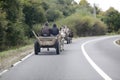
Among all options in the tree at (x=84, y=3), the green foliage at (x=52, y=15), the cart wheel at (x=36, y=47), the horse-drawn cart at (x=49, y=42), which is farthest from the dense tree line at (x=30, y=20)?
the tree at (x=84, y=3)

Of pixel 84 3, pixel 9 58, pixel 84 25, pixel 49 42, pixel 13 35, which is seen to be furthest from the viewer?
pixel 84 3

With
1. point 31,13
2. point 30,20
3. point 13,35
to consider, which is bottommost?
point 13,35

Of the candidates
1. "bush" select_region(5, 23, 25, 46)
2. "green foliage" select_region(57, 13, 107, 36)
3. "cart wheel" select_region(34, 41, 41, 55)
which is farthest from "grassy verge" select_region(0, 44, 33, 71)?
"green foliage" select_region(57, 13, 107, 36)

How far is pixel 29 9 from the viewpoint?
61.9 metres

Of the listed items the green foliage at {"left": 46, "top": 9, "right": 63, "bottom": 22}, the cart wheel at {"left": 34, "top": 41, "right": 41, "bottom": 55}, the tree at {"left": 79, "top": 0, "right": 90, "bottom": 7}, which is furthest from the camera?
the tree at {"left": 79, "top": 0, "right": 90, "bottom": 7}

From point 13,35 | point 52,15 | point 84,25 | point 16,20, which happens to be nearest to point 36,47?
point 13,35

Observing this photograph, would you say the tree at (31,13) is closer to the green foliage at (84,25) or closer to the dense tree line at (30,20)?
the dense tree line at (30,20)

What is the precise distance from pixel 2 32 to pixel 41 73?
26588 millimetres

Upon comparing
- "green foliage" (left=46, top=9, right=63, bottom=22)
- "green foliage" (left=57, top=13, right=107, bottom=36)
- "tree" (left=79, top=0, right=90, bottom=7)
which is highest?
"tree" (left=79, top=0, right=90, bottom=7)

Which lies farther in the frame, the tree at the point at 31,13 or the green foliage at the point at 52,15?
the green foliage at the point at 52,15

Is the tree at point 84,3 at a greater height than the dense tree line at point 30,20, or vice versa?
the tree at point 84,3

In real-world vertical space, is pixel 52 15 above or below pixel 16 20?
above

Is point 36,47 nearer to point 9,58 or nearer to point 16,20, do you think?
point 9,58

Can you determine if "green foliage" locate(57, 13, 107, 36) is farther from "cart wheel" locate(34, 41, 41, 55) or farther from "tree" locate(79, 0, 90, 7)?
"cart wheel" locate(34, 41, 41, 55)
